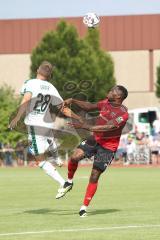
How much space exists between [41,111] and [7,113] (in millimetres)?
36386

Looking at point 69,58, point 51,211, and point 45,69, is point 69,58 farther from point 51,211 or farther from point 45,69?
point 45,69

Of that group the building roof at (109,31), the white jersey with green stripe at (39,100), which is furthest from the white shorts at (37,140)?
the building roof at (109,31)

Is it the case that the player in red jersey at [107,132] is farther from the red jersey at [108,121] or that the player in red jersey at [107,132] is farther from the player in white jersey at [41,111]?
the player in white jersey at [41,111]

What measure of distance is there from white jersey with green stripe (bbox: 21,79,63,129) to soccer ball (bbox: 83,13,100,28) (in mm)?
7099

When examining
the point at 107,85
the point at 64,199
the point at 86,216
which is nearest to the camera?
the point at 86,216

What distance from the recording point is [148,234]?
12734 millimetres

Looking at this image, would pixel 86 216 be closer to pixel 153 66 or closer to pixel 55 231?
pixel 55 231

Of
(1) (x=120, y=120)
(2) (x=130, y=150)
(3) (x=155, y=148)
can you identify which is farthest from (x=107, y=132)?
(3) (x=155, y=148)

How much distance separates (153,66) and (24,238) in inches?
2245

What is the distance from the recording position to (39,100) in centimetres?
1634

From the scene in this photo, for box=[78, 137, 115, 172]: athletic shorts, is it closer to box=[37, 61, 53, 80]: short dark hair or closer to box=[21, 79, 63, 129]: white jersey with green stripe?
box=[21, 79, 63, 129]: white jersey with green stripe

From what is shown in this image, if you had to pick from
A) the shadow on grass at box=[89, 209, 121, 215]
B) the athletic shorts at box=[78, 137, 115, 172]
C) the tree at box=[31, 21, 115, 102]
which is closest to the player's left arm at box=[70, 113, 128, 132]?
the athletic shorts at box=[78, 137, 115, 172]

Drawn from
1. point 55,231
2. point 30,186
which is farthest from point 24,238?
point 30,186

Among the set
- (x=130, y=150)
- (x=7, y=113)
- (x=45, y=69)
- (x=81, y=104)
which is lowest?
(x=130, y=150)
